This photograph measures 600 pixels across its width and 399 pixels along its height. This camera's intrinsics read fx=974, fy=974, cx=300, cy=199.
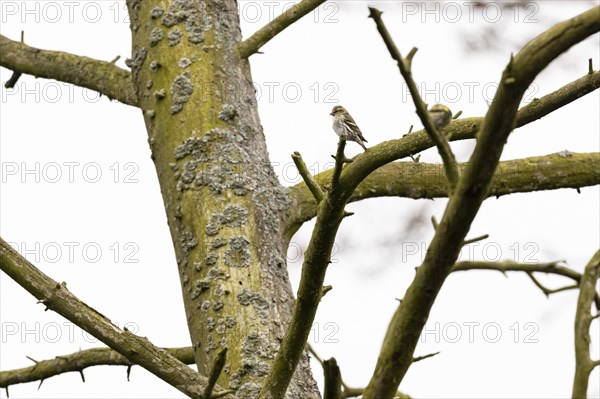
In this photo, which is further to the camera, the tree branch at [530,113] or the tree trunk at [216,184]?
the tree trunk at [216,184]

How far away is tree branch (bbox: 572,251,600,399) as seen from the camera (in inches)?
87.2

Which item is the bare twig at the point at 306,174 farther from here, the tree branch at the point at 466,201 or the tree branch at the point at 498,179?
the tree branch at the point at 498,179

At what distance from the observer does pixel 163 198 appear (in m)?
4.08

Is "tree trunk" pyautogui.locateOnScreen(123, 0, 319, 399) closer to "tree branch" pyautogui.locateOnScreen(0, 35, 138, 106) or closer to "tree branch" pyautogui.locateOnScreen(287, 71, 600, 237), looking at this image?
"tree branch" pyautogui.locateOnScreen(0, 35, 138, 106)

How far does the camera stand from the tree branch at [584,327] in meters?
2.21

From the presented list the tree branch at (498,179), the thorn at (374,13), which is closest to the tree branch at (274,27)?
the tree branch at (498,179)

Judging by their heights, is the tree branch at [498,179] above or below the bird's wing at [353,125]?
below

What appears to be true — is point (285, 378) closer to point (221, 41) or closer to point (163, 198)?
point (163, 198)

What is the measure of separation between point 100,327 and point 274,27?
6.95ft

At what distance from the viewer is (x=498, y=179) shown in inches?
160

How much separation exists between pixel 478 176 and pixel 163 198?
239cm

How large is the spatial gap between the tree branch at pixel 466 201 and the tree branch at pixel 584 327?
45 cm

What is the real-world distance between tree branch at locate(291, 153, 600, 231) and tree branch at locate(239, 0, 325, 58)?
26.6 inches

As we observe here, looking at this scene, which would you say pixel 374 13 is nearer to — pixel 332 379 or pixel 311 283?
pixel 332 379
